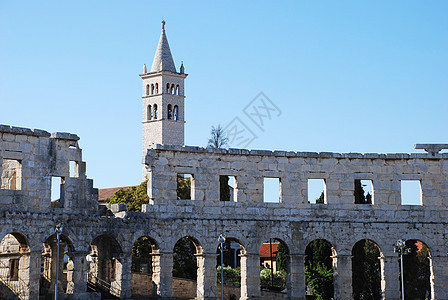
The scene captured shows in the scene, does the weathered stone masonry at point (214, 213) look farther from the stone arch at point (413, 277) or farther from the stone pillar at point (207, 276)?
the stone arch at point (413, 277)

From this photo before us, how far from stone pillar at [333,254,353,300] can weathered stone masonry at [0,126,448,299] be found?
48mm

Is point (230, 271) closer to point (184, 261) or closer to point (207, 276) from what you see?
point (184, 261)

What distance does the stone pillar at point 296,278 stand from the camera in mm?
36812

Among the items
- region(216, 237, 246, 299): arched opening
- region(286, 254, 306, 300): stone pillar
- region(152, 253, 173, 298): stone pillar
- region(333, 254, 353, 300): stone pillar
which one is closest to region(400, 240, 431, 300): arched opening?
region(216, 237, 246, 299): arched opening

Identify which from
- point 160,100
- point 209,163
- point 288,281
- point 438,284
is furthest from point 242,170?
point 160,100

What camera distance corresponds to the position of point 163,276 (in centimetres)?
3566

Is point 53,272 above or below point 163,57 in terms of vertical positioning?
below

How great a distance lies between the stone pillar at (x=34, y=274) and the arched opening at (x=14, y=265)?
0.16 m

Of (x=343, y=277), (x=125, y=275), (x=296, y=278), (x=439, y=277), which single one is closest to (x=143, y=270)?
(x=125, y=275)

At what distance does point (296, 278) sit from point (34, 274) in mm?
12184

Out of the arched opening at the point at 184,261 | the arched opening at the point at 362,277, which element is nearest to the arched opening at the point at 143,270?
the arched opening at the point at 184,261

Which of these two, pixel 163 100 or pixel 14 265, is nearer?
pixel 14 265

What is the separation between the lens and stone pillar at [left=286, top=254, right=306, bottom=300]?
121ft

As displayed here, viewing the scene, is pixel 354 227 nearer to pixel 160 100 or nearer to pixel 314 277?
pixel 314 277
